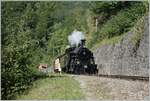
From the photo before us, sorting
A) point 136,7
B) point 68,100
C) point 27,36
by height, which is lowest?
point 68,100

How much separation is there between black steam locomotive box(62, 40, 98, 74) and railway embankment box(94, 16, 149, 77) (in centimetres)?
227

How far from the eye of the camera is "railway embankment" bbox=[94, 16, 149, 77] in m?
28.2

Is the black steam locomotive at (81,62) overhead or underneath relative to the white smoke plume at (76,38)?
underneath

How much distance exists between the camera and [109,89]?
16.6 m

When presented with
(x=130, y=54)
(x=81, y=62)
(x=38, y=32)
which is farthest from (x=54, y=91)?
(x=38, y=32)

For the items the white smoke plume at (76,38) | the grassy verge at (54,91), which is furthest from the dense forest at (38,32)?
the white smoke plume at (76,38)

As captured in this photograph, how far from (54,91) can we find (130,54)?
48.6 ft

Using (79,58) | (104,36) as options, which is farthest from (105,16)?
(79,58)

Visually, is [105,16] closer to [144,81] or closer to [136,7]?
[136,7]

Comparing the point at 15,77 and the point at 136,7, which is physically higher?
the point at 136,7

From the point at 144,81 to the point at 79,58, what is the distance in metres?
15.5

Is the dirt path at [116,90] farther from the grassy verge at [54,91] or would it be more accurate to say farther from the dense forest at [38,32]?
the dense forest at [38,32]

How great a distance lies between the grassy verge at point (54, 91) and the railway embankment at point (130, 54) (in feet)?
28.1

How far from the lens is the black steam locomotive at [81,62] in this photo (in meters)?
31.8
